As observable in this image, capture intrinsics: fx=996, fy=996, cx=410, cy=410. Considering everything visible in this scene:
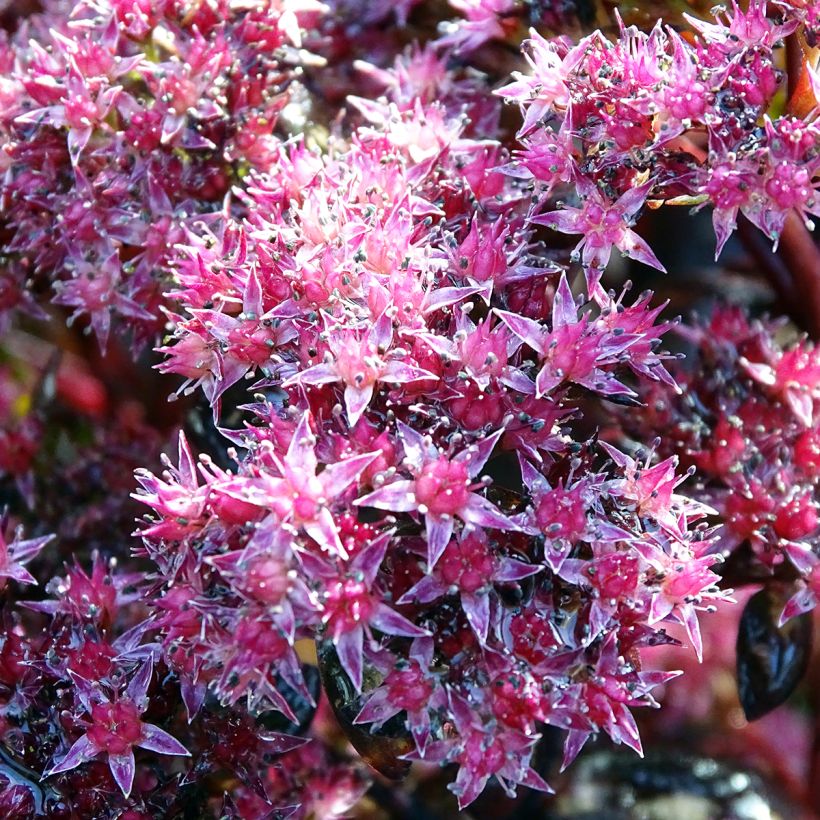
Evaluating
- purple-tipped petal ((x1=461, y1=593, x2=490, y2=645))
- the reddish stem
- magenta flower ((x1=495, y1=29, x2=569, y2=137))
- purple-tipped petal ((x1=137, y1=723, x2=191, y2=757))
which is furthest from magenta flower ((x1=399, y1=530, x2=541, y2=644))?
the reddish stem

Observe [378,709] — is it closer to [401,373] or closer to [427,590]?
[427,590]

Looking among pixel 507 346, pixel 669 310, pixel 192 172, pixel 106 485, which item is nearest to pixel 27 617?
pixel 106 485

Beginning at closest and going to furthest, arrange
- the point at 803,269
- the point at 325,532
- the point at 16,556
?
the point at 325,532
the point at 16,556
the point at 803,269

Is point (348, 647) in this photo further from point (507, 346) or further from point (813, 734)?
point (813, 734)

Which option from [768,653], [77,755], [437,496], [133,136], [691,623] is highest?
[133,136]

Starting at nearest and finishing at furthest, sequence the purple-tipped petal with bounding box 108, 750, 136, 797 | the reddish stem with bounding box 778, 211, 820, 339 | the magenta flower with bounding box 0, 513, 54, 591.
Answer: the purple-tipped petal with bounding box 108, 750, 136, 797 → the magenta flower with bounding box 0, 513, 54, 591 → the reddish stem with bounding box 778, 211, 820, 339

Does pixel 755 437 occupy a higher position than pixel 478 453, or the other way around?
pixel 478 453

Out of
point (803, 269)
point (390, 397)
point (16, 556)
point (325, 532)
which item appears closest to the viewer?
point (325, 532)

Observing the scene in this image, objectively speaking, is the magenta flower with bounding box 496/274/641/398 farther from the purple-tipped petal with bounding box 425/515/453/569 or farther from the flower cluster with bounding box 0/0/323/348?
the flower cluster with bounding box 0/0/323/348

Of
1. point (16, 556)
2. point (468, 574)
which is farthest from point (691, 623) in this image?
point (16, 556)
